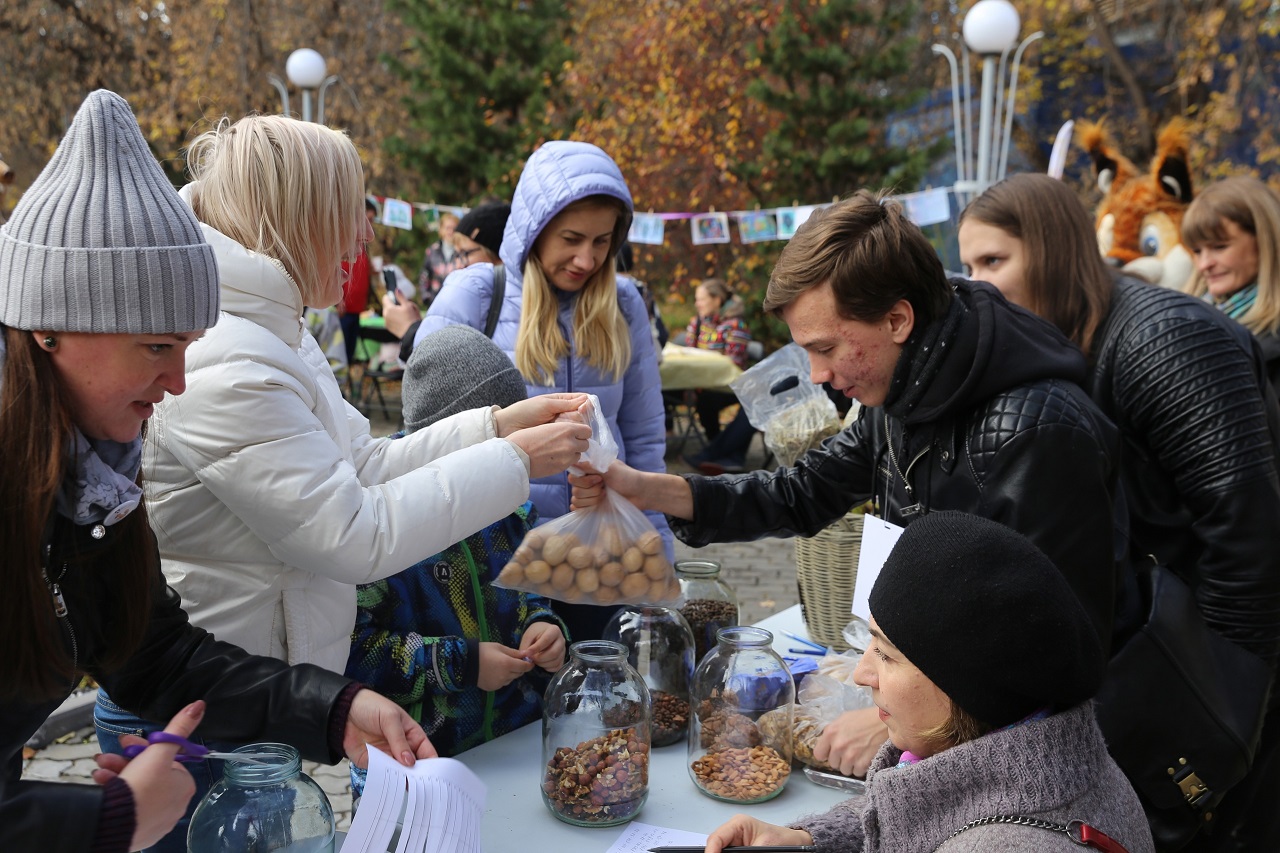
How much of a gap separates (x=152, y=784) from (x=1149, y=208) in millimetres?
5901

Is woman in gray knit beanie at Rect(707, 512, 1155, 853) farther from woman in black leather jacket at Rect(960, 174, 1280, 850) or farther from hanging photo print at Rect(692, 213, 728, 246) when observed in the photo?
hanging photo print at Rect(692, 213, 728, 246)

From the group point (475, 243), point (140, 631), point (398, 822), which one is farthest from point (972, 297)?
point (475, 243)

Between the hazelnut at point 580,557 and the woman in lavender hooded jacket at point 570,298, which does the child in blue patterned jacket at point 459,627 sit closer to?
the hazelnut at point 580,557

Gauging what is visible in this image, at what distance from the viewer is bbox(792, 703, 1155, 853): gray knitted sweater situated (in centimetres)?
121

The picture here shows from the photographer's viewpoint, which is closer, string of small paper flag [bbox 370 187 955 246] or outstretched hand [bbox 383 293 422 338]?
outstretched hand [bbox 383 293 422 338]

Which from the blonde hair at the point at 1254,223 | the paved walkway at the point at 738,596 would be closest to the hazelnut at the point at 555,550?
the paved walkway at the point at 738,596

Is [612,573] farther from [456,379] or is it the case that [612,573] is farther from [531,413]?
[456,379]

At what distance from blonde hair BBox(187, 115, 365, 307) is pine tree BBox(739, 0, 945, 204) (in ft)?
38.2

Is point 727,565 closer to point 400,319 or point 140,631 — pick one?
point 400,319

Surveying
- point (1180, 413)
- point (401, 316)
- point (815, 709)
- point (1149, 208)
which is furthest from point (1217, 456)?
point (1149, 208)

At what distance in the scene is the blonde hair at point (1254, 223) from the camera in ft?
11.2

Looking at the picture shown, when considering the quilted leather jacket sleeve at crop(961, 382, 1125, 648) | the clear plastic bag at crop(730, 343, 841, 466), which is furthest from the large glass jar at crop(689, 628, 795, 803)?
the clear plastic bag at crop(730, 343, 841, 466)

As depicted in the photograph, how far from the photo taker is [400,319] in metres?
4.73

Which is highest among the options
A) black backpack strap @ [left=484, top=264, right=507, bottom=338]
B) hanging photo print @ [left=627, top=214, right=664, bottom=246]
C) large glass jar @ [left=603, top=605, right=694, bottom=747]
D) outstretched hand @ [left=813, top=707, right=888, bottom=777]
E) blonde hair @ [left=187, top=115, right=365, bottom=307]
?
hanging photo print @ [left=627, top=214, right=664, bottom=246]
